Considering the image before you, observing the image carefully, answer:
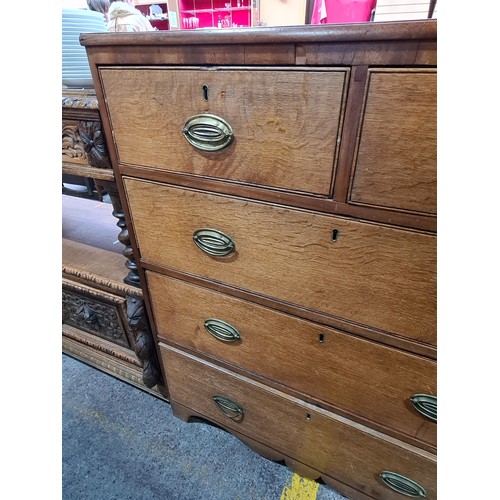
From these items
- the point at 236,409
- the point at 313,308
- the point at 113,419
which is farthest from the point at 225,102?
the point at 113,419

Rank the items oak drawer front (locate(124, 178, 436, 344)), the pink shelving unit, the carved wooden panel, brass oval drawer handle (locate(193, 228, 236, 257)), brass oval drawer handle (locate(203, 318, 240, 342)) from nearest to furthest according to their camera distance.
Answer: oak drawer front (locate(124, 178, 436, 344)), brass oval drawer handle (locate(193, 228, 236, 257)), brass oval drawer handle (locate(203, 318, 240, 342)), the carved wooden panel, the pink shelving unit

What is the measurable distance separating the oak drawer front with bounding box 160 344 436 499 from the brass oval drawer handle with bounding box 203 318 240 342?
4.9 inches

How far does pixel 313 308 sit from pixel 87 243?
2.89ft

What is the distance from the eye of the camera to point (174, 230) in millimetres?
630

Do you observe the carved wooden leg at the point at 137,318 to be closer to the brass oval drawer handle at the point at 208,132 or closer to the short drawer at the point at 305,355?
the short drawer at the point at 305,355

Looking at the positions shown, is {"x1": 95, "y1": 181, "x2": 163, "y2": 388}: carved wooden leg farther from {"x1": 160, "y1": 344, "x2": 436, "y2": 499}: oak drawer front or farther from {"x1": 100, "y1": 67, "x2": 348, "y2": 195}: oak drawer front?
{"x1": 100, "y1": 67, "x2": 348, "y2": 195}: oak drawer front

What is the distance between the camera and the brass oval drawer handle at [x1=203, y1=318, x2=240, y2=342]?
694mm

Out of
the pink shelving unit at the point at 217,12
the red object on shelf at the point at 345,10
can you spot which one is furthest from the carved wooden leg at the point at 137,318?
the pink shelving unit at the point at 217,12

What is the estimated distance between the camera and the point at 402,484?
675 mm

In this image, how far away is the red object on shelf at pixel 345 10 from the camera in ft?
2.74

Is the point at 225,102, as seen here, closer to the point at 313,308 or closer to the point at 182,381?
the point at 313,308

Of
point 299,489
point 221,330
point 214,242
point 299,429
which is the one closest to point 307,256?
point 214,242

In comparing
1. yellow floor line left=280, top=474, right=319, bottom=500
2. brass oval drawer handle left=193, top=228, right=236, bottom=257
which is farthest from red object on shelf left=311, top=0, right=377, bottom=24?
yellow floor line left=280, top=474, right=319, bottom=500

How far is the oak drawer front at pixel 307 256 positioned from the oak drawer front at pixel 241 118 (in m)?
0.06
